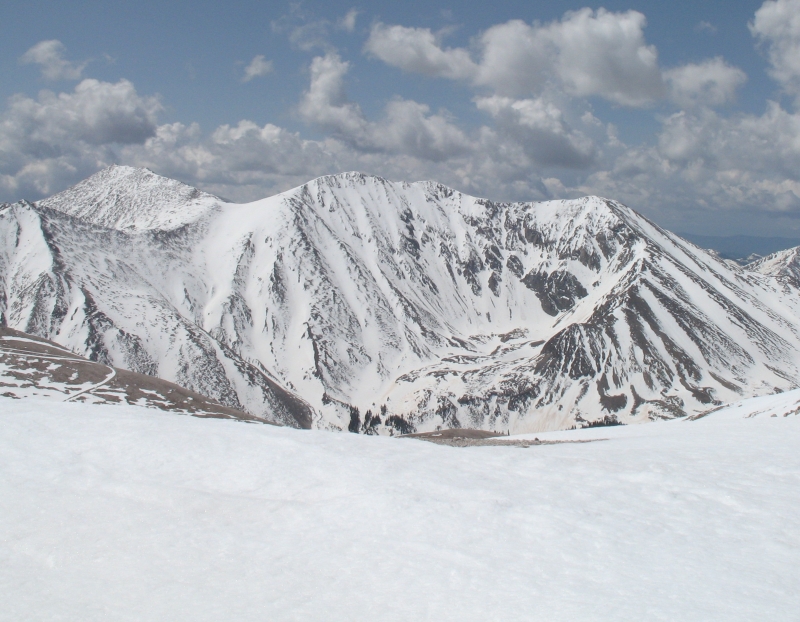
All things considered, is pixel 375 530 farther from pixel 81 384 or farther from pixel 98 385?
pixel 81 384

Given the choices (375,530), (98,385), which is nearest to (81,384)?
(98,385)

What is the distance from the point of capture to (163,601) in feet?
36.3

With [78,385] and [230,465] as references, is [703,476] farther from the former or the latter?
[78,385]

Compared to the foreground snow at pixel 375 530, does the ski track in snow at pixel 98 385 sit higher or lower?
lower

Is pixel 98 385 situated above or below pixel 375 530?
below

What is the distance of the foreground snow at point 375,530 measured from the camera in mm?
10836

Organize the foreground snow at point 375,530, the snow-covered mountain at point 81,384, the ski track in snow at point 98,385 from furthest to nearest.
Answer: the snow-covered mountain at point 81,384, the ski track in snow at point 98,385, the foreground snow at point 375,530

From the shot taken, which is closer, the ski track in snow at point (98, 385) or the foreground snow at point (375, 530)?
the foreground snow at point (375, 530)

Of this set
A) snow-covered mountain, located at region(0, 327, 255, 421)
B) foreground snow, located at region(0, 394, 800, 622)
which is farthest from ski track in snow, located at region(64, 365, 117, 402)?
foreground snow, located at region(0, 394, 800, 622)

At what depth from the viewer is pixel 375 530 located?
44.1 ft

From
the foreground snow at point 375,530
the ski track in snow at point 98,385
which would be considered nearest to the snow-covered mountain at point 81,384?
the ski track in snow at point 98,385

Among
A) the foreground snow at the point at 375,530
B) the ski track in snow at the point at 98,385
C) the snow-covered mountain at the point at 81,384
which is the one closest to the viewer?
the foreground snow at the point at 375,530

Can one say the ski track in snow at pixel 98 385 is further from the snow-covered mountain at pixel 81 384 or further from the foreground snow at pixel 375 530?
the foreground snow at pixel 375 530

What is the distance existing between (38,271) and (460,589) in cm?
22560
